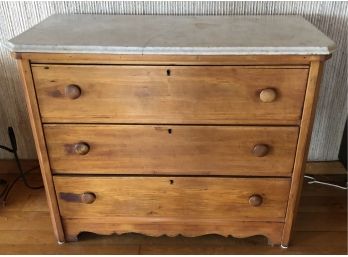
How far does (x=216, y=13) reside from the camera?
4.51ft

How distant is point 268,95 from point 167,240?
27.6 inches

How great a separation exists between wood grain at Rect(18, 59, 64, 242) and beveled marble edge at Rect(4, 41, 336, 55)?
0.08 meters

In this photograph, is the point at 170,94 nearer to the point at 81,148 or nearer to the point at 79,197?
the point at 81,148

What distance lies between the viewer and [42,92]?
1068mm

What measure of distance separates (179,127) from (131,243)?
55cm

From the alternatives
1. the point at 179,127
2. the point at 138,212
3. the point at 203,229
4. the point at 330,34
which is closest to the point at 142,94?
the point at 179,127

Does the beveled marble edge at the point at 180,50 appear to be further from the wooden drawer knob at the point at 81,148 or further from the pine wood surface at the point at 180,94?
the wooden drawer knob at the point at 81,148

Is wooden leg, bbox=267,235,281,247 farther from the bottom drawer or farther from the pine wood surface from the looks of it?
the pine wood surface

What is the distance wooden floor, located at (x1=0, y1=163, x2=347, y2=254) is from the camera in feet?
4.38

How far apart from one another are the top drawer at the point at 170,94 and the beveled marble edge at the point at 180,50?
0.17 feet

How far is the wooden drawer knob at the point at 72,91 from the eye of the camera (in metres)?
1.05

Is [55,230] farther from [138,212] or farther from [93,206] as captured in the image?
[138,212]

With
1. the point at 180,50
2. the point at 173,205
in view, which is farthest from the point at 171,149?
the point at 180,50

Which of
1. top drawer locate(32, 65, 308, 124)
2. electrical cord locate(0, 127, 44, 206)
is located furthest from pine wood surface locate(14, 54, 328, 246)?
electrical cord locate(0, 127, 44, 206)
